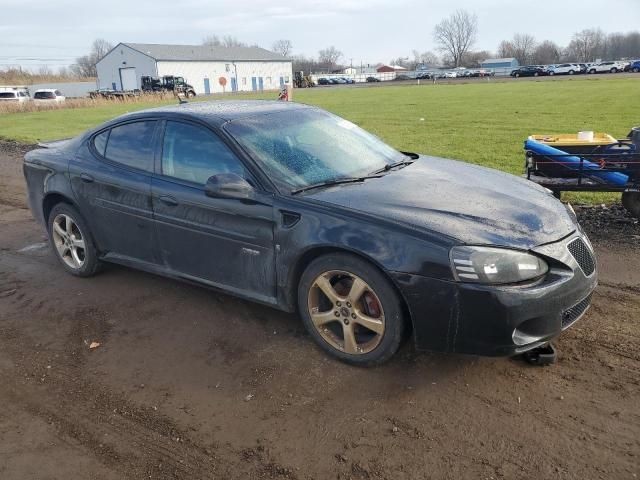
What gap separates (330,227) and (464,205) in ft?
2.77

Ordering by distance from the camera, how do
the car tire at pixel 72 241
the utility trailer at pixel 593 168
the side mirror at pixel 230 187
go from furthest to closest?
1. the utility trailer at pixel 593 168
2. the car tire at pixel 72 241
3. the side mirror at pixel 230 187

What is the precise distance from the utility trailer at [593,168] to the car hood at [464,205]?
2161 millimetres

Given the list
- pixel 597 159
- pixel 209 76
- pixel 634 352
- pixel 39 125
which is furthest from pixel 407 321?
pixel 209 76

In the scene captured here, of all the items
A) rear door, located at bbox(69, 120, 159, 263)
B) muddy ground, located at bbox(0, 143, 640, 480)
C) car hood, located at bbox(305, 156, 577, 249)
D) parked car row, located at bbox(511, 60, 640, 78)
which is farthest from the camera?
parked car row, located at bbox(511, 60, 640, 78)

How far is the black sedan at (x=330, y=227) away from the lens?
2922mm

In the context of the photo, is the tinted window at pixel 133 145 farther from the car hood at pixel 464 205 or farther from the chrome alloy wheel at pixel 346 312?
the chrome alloy wheel at pixel 346 312

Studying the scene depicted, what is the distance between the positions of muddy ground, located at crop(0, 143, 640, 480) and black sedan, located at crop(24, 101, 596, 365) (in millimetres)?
294

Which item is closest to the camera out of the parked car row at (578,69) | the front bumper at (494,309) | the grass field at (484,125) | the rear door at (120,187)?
the front bumper at (494,309)

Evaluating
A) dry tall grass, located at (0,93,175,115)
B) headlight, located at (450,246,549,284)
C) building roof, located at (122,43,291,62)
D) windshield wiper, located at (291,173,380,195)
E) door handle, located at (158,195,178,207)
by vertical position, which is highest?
building roof, located at (122,43,291,62)

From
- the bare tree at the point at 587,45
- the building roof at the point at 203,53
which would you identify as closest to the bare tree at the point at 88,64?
the building roof at the point at 203,53

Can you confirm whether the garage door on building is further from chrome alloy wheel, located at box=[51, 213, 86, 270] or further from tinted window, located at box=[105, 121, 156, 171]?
tinted window, located at box=[105, 121, 156, 171]

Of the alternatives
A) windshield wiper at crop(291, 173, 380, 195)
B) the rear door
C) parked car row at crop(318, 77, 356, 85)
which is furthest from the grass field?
parked car row at crop(318, 77, 356, 85)

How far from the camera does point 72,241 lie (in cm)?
498

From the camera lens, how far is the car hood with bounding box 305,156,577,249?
9.98ft
